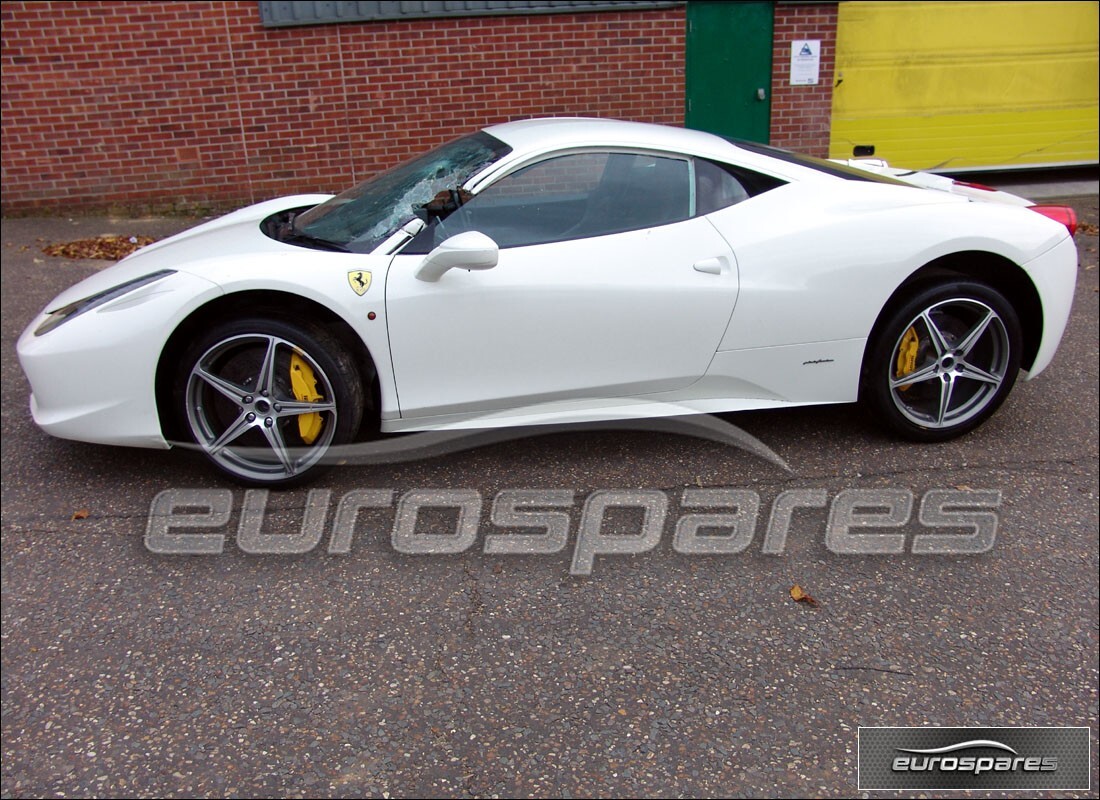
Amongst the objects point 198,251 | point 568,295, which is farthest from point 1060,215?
point 198,251

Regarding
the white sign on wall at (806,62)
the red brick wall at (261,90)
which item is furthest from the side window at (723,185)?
the white sign on wall at (806,62)

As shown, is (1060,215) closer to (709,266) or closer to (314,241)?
(709,266)

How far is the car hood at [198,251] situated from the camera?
382cm

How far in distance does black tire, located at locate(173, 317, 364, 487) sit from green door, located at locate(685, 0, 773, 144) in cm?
638

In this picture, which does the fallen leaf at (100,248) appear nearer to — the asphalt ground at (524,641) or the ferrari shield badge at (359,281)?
the asphalt ground at (524,641)

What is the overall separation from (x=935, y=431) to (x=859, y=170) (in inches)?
48.9

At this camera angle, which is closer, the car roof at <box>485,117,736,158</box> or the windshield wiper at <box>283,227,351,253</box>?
the windshield wiper at <box>283,227,351,253</box>

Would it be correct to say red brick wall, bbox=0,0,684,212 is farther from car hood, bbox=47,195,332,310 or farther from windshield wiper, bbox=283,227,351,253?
windshield wiper, bbox=283,227,351,253

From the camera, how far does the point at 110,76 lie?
339 inches

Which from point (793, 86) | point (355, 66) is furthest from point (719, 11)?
point (355, 66)

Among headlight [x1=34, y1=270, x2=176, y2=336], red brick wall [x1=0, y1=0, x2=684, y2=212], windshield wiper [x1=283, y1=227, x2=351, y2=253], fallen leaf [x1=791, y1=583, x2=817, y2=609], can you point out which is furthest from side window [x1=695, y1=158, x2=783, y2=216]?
red brick wall [x1=0, y1=0, x2=684, y2=212]

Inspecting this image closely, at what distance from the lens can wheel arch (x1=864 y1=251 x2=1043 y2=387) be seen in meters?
4.06

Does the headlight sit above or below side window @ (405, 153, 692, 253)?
below

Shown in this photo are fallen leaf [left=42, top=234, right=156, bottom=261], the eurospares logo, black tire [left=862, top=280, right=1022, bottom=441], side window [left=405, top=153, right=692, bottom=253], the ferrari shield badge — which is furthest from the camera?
fallen leaf [left=42, top=234, right=156, bottom=261]
